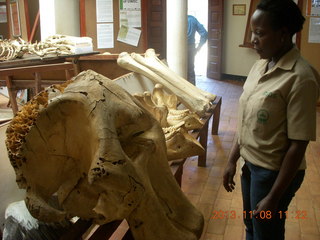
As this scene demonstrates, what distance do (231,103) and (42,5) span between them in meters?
3.54

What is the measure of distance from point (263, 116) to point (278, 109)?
0.24 feet

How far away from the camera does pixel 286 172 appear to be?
1577 mm

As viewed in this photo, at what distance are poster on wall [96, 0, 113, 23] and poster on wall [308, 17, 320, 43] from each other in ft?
11.4

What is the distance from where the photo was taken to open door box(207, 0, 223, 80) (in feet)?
28.3

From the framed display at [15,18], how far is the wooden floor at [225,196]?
417 cm

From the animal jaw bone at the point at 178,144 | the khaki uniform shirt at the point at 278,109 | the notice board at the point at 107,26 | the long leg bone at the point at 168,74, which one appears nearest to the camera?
the khaki uniform shirt at the point at 278,109

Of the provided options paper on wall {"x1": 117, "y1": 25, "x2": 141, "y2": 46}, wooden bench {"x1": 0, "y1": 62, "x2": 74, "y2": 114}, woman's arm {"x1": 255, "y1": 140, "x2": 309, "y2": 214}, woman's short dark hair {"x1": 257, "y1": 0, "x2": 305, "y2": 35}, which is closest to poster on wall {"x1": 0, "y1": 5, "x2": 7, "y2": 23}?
paper on wall {"x1": 117, "y1": 25, "x2": 141, "y2": 46}

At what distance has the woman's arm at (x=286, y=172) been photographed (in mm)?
1553

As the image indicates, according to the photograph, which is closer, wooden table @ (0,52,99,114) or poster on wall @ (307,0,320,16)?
wooden table @ (0,52,99,114)

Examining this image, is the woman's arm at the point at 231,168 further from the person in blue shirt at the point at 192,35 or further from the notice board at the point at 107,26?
the person in blue shirt at the point at 192,35

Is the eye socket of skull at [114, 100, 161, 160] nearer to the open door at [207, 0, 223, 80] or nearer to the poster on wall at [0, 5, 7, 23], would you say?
the poster on wall at [0, 5, 7, 23]

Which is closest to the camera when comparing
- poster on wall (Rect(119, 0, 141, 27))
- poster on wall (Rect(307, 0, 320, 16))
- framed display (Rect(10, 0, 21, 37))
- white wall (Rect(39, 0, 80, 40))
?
white wall (Rect(39, 0, 80, 40))

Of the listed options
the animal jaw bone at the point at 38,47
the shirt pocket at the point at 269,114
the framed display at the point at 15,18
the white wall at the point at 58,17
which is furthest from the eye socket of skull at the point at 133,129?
the framed display at the point at 15,18

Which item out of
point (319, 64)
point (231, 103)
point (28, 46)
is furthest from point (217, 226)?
point (319, 64)
